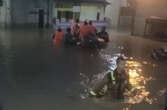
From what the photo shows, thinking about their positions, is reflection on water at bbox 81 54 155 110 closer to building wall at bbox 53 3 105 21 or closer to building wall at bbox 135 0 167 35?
building wall at bbox 135 0 167 35

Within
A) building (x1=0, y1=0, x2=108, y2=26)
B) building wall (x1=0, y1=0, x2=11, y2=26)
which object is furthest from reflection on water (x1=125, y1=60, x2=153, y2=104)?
building wall (x1=0, y1=0, x2=11, y2=26)

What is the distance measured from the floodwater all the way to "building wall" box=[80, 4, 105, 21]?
28.2ft

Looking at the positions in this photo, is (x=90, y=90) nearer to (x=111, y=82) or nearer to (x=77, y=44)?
(x=111, y=82)

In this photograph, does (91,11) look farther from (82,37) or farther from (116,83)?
(116,83)

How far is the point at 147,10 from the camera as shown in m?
21.1

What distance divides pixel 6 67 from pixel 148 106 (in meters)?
5.64

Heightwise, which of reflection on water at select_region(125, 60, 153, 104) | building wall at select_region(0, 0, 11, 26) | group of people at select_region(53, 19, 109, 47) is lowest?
reflection on water at select_region(125, 60, 153, 104)

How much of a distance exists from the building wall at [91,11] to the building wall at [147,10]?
4.20m

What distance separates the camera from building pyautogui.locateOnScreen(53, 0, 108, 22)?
2302 centimetres

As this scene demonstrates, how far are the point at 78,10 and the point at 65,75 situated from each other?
14.5m

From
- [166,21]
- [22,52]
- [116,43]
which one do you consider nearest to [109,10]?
[166,21]

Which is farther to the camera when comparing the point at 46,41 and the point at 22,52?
Answer: the point at 46,41

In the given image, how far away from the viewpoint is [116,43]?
17.0 m

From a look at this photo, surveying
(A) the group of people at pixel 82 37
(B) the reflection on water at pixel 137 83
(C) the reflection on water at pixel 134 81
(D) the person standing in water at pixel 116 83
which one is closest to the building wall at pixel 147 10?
(A) the group of people at pixel 82 37
